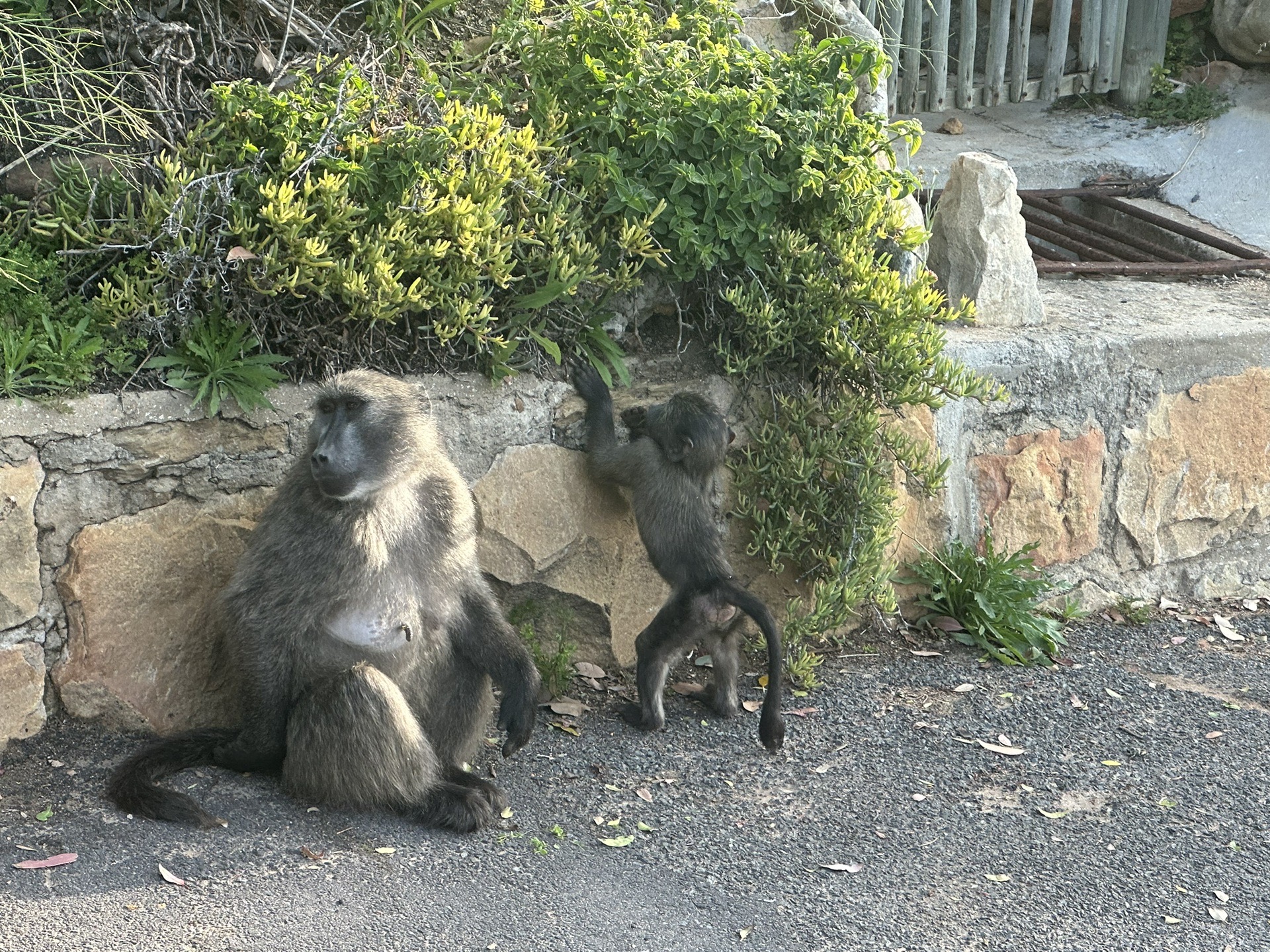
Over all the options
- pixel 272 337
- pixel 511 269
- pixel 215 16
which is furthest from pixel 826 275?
pixel 215 16

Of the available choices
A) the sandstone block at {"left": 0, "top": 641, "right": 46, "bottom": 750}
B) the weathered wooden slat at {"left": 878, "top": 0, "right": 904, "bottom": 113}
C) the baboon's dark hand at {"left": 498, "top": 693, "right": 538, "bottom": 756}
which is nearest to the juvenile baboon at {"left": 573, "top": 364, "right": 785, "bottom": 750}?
the baboon's dark hand at {"left": 498, "top": 693, "right": 538, "bottom": 756}

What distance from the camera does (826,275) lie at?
4480mm

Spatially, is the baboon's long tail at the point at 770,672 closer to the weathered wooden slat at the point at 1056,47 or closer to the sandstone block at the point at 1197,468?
the sandstone block at the point at 1197,468

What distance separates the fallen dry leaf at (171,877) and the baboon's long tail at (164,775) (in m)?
0.22

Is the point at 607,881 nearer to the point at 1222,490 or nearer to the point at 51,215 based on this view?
the point at 51,215

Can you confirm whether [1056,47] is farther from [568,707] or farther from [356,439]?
[356,439]

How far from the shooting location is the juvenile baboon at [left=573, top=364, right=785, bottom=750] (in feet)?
13.8

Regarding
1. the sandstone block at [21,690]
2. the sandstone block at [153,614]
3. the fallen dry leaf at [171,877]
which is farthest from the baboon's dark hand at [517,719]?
the sandstone block at [21,690]

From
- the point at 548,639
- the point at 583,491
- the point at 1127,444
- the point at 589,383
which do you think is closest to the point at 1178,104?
the point at 1127,444

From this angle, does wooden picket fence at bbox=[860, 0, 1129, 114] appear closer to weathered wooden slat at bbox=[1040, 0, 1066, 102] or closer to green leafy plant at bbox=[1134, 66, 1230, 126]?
weathered wooden slat at bbox=[1040, 0, 1066, 102]

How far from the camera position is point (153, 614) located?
151 inches

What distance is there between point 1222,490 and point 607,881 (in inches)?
136

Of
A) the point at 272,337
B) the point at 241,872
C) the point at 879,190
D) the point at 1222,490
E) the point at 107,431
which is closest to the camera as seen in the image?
the point at 241,872

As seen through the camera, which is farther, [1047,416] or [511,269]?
[1047,416]
